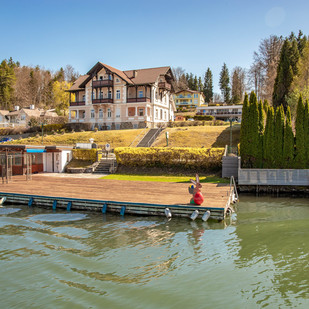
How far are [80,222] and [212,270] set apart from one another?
7.83 meters

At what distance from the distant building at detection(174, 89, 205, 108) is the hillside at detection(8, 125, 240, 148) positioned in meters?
56.8

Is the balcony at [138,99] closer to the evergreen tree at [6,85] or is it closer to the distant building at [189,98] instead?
the distant building at [189,98]

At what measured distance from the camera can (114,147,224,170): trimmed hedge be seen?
26719 mm

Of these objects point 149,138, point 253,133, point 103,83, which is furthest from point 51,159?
point 103,83

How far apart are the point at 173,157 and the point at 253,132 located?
7.66 meters

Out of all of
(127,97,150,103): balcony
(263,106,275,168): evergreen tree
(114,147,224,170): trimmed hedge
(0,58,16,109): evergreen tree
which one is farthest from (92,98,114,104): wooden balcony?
(0,58,16,109): evergreen tree

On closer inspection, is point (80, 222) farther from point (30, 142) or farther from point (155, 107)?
point (155, 107)

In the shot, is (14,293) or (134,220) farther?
(134,220)

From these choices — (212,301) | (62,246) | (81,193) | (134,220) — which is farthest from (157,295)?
(81,193)

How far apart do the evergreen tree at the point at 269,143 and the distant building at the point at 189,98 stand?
7262 centimetres

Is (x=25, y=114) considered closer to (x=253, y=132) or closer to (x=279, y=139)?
(x=253, y=132)

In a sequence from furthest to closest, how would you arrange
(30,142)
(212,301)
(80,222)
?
(30,142)
(80,222)
(212,301)

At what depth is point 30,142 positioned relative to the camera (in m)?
42.6

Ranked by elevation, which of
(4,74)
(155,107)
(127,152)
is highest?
(4,74)
